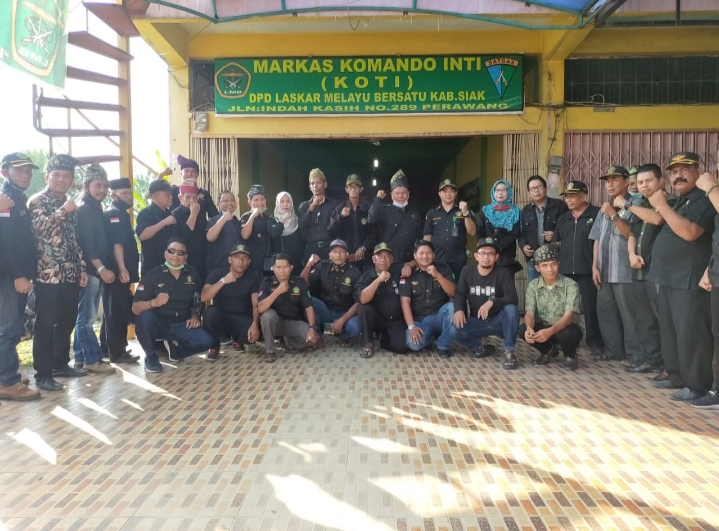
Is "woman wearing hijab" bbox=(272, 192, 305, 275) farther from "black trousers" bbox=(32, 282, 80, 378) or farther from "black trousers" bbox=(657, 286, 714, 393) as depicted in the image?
"black trousers" bbox=(657, 286, 714, 393)

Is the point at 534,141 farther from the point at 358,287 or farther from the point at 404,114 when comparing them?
the point at 358,287

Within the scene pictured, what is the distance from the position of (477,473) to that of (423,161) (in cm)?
1079

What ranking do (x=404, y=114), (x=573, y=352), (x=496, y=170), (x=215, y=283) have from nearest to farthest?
1. (x=573, y=352)
2. (x=215, y=283)
3. (x=404, y=114)
4. (x=496, y=170)

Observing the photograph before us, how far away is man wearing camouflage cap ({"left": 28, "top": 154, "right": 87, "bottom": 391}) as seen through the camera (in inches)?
146

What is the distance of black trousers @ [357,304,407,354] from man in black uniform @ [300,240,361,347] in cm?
16

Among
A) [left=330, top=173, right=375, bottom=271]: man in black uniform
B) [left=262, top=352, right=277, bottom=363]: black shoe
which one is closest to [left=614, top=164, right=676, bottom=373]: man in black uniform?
[left=330, top=173, right=375, bottom=271]: man in black uniform

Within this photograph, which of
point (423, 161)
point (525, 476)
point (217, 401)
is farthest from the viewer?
point (423, 161)

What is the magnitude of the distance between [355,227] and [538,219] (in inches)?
74.4

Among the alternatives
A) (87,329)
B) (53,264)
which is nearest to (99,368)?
(87,329)

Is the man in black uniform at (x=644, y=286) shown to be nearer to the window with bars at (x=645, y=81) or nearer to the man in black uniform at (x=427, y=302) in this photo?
the man in black uniform at (x=427, y=302)

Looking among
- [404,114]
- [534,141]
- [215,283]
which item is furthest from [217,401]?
[534,141]

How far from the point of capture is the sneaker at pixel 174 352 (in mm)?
4492

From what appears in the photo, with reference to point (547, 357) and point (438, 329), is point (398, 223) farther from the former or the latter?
point (547, 357)

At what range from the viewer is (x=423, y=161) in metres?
12.5
